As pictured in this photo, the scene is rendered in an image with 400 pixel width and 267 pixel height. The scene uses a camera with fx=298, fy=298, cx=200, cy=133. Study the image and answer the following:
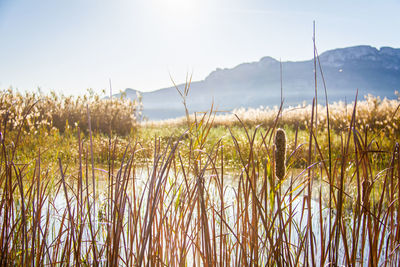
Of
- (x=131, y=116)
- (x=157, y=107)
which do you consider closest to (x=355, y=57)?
(x=157, y=107)

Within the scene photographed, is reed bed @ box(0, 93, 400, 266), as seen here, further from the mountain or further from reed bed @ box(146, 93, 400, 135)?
the mountain

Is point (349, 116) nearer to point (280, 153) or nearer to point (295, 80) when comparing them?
point (280, 153)

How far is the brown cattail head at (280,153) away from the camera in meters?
1.06

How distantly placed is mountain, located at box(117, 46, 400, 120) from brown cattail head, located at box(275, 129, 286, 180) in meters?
157

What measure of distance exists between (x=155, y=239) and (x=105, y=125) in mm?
7861

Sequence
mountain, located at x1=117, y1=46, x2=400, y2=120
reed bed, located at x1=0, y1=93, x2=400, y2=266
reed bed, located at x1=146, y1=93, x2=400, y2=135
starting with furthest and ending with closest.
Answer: mountain, located at x1=117, y1=46, x2=400, y2=120 → reed bed, located at x1=146, y1=93, x2=400, y2=135 → reed bed, located at x1=0, y1=93, x2=400, y2=266

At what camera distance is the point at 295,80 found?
16700 centimetres

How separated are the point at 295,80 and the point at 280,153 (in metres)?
177

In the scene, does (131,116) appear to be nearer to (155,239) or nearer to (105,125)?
(105,125)

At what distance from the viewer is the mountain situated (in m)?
163

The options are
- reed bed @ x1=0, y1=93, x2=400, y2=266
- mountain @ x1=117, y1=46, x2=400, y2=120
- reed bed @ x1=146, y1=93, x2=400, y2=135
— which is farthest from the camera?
mountain @ x1=117, y1=46, x2=400, y2=120

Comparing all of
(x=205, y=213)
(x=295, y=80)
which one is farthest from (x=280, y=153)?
(x=295, y=80)

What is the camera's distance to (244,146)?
16.2 ft

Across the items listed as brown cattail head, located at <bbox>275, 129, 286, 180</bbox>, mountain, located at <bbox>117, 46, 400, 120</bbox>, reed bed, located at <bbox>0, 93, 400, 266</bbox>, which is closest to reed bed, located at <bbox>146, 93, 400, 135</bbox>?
reed bed, located at <bbox>0, 93, 400, 266</bbox>
